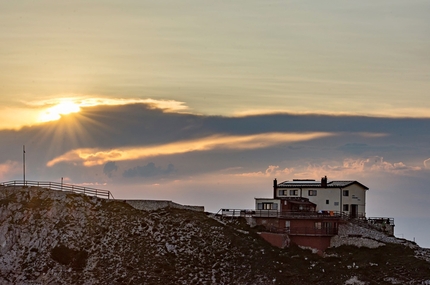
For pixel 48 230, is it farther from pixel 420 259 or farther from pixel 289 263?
pixel 420 259

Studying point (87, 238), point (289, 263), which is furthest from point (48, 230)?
point (289, 263)

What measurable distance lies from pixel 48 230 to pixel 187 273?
2173cm

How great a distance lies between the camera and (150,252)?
391ft

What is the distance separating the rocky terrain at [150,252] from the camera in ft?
375

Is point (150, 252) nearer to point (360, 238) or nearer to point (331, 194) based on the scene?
point (360, 238)

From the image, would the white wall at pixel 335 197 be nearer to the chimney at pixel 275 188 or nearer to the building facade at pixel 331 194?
the building facade at pixel 331 194

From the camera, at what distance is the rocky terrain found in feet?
375

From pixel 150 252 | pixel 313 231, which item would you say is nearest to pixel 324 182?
pixel 313 231

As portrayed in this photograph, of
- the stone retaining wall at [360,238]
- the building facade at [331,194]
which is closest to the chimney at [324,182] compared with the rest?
the building facade at [331,194]

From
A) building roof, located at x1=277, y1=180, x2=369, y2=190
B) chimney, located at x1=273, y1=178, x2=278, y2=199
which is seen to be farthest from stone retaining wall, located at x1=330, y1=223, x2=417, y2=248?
chimney, located at x1=273, y1=178, x2=278, y2=199

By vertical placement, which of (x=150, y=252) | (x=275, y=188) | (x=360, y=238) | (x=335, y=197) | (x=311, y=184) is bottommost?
(x=150, y=252)

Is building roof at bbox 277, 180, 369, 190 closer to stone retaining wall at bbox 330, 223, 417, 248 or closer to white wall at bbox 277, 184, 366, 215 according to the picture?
white wall at bbox 277, 184, 366, 215

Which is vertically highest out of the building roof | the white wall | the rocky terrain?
the building roof

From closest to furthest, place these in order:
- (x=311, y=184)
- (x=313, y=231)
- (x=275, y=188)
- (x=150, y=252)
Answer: (x=150, y=252) < (x=313, y=231) < (x=311, y=184) < (x=275, y=188)
